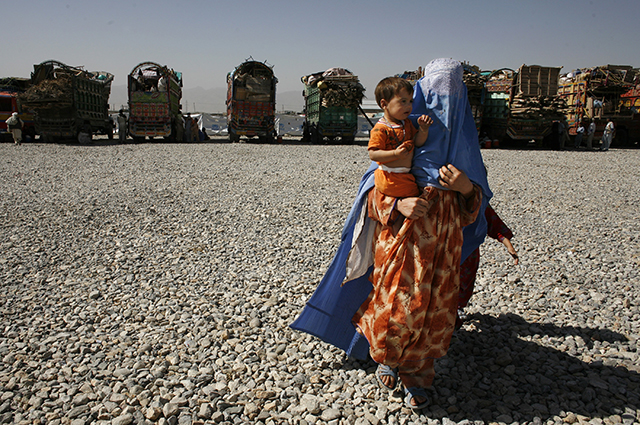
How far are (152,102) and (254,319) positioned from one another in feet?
46.1

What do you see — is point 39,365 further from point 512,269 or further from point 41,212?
point 41,212

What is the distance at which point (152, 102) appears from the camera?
49.4 ft

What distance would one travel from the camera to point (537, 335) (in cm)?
279

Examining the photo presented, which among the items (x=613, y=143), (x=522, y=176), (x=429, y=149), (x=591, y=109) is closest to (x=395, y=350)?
(x=429, y=149)

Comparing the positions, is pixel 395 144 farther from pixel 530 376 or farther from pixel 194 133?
pixel 194 133

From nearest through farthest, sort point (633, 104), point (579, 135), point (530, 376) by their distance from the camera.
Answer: point (530, 376), point (579, 135), point (633, 104)

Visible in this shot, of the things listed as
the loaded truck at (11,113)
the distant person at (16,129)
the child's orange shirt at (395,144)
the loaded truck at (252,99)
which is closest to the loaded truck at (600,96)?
the loaded truck at (252,99)

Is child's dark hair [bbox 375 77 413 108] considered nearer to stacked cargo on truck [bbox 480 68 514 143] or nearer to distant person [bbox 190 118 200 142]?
stacked cargo on truck [bbox 480 68 514 143]

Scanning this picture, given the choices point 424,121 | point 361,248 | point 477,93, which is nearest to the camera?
point 424,121

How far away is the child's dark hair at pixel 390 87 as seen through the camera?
6.10 ft

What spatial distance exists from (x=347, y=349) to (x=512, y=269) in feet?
7.67

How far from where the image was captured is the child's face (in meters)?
1.87

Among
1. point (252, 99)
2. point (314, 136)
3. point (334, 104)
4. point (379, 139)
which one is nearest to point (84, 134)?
point (252, 99)

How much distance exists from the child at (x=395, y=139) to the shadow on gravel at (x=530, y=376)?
3.64 ft
